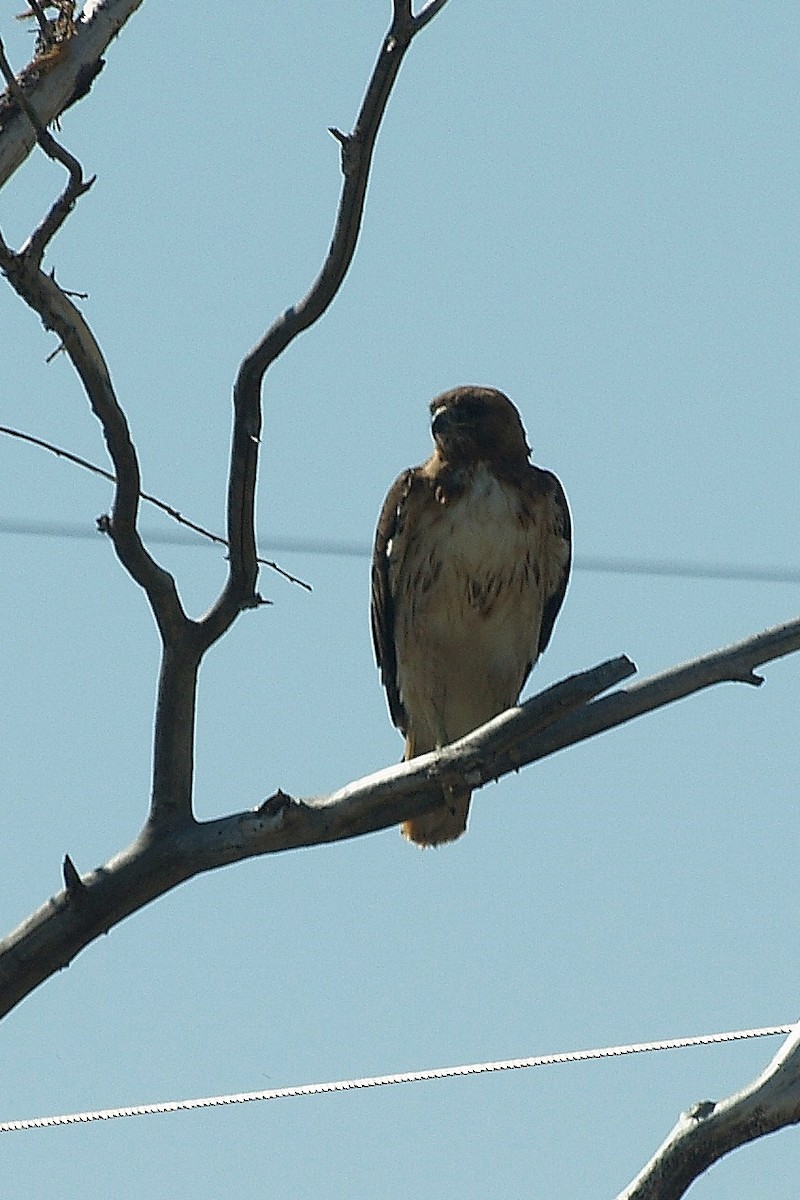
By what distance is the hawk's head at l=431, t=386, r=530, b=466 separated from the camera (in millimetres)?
6535

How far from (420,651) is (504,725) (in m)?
2.71

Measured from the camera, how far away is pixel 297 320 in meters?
3.76

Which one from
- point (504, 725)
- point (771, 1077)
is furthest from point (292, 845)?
point (771, 1077)

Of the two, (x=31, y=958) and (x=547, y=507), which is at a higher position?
(x=547, y=507)

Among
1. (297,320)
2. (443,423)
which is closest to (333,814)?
(297,320)

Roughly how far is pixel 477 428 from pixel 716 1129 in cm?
305

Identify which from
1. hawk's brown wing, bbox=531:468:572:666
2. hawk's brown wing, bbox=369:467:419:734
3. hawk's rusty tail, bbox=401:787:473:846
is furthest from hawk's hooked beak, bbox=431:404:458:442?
hawk's rusty tail, bbox=401:787:473:846

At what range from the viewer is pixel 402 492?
6.52 m

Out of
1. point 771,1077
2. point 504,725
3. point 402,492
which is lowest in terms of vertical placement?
point 771,1077

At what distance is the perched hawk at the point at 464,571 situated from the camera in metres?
6.35

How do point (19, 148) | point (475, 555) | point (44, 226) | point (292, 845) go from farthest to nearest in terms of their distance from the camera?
point (475, 555) → point (19, 148) → point (292, 845) → point (44, 226)

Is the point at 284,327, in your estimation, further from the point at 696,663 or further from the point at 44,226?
the point at 696,663

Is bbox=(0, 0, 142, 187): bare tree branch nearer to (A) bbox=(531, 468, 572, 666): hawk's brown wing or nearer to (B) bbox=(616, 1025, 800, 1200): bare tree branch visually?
(A) bbox=(531, 468, 572, 666): hawk's brown wing

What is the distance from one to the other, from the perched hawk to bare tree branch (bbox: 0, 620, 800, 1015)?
242cm
